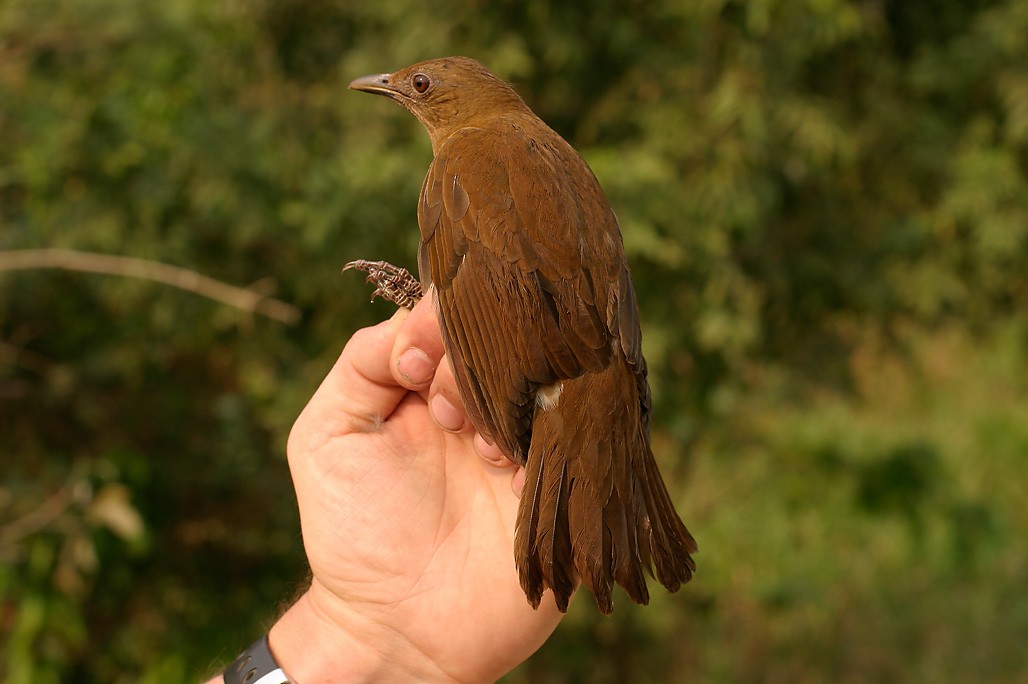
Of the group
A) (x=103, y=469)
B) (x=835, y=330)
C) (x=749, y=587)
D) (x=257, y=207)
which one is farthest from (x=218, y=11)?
(x=749, y=587)

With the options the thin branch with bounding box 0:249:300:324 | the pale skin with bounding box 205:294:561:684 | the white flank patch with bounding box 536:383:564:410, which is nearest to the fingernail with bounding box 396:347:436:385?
the pale skin with bounding box 205:294:561:684

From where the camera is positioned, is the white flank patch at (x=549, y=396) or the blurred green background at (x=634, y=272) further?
the blurred green background at (x=634, y=272)

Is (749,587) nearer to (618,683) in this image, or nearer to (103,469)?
(618,683)

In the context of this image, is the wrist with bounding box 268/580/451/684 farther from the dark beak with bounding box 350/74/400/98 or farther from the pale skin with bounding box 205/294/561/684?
the dark beak with bounding box 350/74/400/98

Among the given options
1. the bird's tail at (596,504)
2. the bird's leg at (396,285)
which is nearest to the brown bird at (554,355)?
the bird's tail at (596,504)

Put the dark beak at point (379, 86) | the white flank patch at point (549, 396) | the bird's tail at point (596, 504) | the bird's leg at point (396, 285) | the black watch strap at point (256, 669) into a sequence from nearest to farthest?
the bird's tail at point (596, 504) → the white flank patch at point (549, 396) → the black watch strap at point (256, 669) → the bird's leg at point (396, 285) → the dark beak at point (379, 86)

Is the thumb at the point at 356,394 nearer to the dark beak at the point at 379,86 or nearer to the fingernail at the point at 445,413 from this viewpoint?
the fingernail at the point at 445,413
